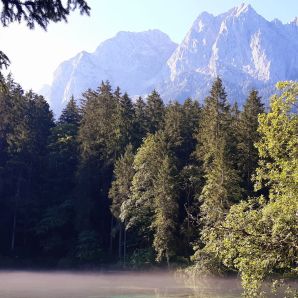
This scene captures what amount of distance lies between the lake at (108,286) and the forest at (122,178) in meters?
1.75

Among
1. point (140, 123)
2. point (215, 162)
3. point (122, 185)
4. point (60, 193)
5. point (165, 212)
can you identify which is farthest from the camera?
point (140, 123)

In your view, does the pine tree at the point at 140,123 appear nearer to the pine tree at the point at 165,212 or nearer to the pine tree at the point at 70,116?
the pine tree at the point at 70,116

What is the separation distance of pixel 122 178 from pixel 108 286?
14396 mm

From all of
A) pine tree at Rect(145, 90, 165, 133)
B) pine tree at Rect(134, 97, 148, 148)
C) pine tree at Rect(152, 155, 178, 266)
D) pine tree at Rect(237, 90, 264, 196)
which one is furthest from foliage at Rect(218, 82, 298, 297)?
pine tree at Rect(145, 90, 165, 133)

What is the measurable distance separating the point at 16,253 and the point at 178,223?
18607mm

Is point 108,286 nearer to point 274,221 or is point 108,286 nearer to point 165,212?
point 165,212

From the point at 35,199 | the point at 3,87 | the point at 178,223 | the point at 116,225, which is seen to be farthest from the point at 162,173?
the point at 3,87

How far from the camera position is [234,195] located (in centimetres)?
3656

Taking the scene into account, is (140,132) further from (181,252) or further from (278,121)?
(278,121)

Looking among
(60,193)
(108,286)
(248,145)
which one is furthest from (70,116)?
(108,286)

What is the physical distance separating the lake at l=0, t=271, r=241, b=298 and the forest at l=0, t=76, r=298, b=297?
1751 millimetres

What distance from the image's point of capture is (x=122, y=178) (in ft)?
150

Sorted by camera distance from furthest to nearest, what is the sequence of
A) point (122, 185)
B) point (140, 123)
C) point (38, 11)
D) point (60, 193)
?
point (140, 123)
point (60, 193)
point (122, 185)
point (38, 11)

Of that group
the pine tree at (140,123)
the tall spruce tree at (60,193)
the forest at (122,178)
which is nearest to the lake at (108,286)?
the forest at (122,178)
